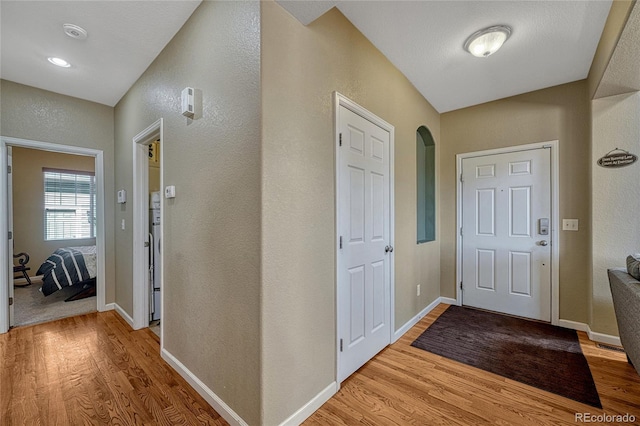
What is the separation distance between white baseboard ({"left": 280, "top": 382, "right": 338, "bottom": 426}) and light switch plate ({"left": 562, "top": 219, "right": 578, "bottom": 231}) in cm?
293

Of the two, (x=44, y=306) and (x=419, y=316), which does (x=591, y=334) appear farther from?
(x=44, y=306)

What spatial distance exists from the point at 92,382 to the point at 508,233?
4.27m

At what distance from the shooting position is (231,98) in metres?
1.58

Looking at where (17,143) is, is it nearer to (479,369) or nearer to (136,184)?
(136,184)

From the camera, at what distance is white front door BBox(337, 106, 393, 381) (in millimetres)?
1926

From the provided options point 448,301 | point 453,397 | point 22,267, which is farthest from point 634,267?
point 22,267

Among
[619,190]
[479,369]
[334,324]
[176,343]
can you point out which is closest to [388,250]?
[334,324]

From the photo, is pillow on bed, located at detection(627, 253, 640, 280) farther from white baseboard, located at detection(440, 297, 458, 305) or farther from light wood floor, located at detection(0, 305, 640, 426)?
white baseboard, located at detection(440, 297, 458, 305)

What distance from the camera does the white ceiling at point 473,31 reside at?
5.97ft

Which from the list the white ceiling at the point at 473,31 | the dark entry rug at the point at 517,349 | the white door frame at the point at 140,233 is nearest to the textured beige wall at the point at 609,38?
the white ceiling at the point at 473,31

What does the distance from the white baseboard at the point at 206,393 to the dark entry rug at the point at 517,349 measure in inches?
66.8

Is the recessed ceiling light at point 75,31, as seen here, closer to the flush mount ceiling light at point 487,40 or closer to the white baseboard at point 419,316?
the flush mount ceiling light at point 487,40

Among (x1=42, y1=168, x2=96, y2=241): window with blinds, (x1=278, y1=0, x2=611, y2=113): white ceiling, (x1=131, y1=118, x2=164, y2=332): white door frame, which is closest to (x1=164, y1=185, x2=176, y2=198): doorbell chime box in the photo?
(x1=131, y1=118, x2=164, y2=332): white door frame

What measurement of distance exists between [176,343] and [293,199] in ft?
5.20
